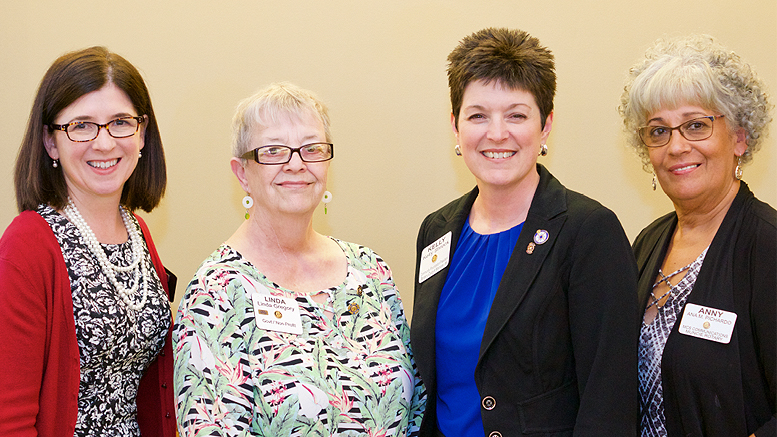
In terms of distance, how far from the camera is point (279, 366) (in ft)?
6.09

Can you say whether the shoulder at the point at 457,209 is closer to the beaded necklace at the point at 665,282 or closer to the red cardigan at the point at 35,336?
the beaded necklace at the point at 665,282

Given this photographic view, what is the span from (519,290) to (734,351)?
2.21 feet

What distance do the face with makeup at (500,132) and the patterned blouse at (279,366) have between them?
0.64 m

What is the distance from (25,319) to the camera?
1.78m

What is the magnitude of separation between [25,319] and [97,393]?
1.13 feet

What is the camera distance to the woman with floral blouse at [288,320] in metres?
1.82

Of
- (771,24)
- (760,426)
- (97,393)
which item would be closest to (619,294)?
(760,426)

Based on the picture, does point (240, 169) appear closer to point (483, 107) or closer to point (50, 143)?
point (50, 143)

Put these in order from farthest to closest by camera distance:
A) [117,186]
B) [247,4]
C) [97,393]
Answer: [247,4]
[117,186]
[97,393]

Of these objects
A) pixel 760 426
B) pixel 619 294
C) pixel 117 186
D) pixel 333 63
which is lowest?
pixel 760 426

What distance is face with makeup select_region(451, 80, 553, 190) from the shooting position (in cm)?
194

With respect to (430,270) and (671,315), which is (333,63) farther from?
(671,315)

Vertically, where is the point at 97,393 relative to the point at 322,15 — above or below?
below

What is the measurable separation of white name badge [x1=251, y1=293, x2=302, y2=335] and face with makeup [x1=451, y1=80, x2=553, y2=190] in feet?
2.44
